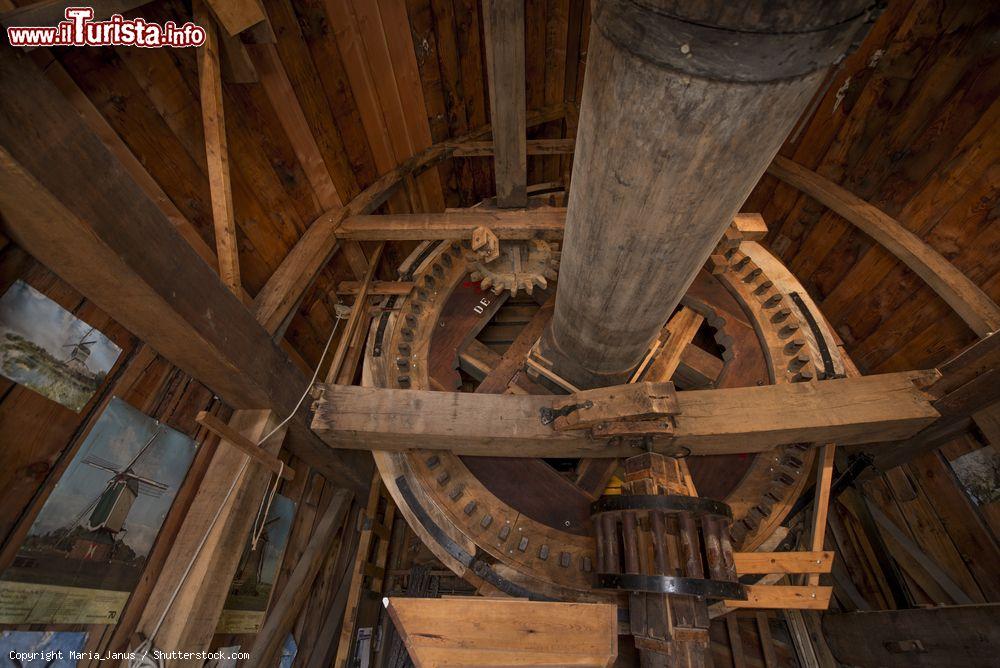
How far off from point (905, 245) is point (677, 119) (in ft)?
11.7

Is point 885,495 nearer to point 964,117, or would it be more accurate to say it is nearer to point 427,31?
point 964,117

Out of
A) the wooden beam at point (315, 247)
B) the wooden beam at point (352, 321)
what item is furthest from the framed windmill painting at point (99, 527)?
the wooden beam at point (352, 321)

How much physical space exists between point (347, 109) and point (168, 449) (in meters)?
2.52

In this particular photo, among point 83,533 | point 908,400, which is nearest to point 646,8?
point 908,400

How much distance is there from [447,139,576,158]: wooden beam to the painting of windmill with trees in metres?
3.32

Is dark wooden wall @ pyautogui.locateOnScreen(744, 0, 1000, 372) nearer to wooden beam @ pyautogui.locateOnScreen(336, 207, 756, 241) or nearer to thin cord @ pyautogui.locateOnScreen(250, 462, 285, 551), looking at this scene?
wooden beam @ pyautogui.locateOnScreen(336, 207, 756, 241)

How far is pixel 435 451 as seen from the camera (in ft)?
9.53

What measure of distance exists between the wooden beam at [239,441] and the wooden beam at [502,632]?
3.71ft

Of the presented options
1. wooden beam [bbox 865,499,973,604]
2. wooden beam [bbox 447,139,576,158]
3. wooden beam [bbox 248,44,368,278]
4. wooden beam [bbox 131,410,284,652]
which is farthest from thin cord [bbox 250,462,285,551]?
wooden beam [bbox 865,499,973,604]

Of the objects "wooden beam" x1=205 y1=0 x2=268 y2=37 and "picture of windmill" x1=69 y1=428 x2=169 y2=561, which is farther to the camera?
"wooden beam" x1=205 y1=0 x2=268 y2=37

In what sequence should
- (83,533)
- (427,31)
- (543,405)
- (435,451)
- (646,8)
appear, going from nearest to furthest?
(646,8), (83,533), (543,405), (435,451), (427,31)

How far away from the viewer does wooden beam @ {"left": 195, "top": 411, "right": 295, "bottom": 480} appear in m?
1.94

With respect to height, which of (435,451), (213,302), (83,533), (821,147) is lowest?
(83,533)

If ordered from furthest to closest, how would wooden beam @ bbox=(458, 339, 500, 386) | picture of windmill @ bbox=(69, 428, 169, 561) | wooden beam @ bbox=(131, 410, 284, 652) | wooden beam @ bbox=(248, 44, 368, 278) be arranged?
wooden beam @ bbox=(458, 339, 500, 386) < wooden beam @ bbox=(248, 44, 368, 278) < wooden beam @ bbox=(131, 410, 284, 652) < picture of windmill @ bbox=(69, 428, 169, 561)
